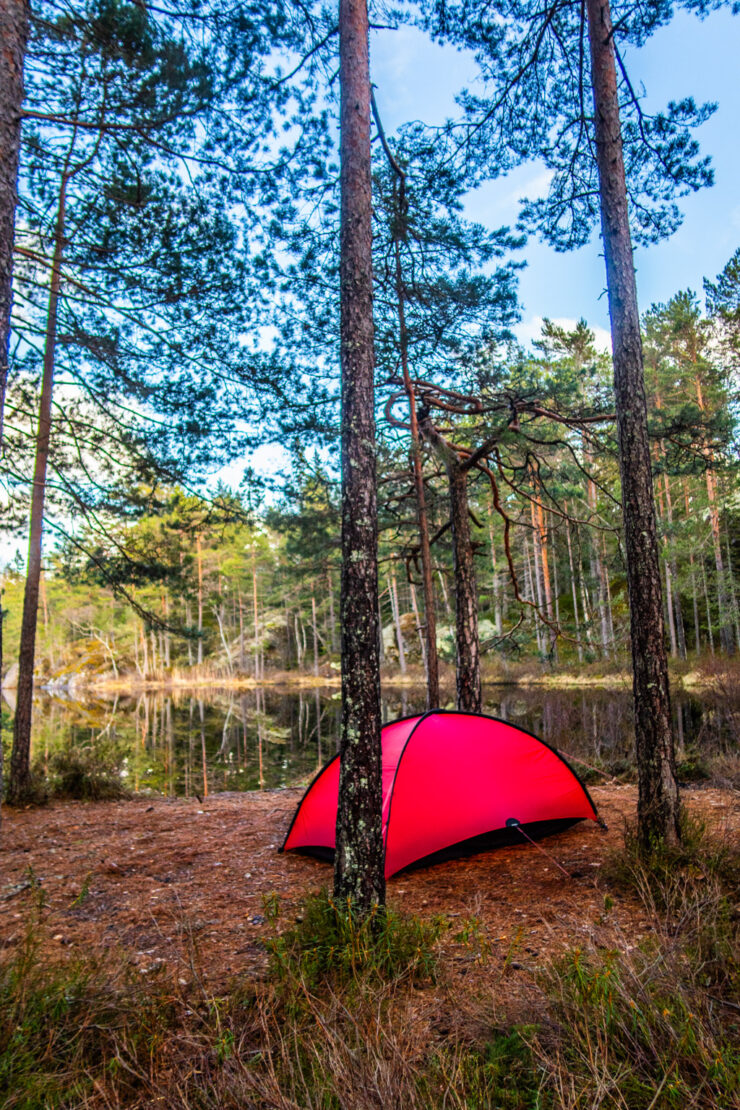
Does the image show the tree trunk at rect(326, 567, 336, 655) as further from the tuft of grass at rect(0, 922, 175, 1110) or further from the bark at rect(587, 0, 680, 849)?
the tuft of grass at rect(0, 922, 175, 1110)

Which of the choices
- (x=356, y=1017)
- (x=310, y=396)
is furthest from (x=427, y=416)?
(x=356, y=1017)

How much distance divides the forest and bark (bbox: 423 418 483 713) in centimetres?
5

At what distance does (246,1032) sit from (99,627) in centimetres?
5032

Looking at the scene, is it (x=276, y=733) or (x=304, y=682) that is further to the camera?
(x=304, y=682)

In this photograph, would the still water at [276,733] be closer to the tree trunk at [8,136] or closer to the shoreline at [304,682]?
the shoreline at [304,682]

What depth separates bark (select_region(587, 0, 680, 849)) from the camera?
15.4 ft

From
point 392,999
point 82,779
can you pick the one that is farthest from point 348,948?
point 82,779

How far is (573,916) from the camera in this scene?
A: 13.3 feet

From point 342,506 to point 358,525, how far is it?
6.4 inches

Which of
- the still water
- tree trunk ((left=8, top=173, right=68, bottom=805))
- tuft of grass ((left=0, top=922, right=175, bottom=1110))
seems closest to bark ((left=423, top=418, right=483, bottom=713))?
the still water

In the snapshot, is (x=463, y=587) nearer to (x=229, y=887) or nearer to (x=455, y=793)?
(x=455, y=793)

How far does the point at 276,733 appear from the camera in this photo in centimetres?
2041

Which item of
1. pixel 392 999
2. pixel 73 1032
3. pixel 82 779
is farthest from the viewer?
pixel 82 779

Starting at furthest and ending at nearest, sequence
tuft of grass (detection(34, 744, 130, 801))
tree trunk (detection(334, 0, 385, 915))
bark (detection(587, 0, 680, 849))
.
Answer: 1. tuft of grass (detection(34, 744, 130, 801))
2. bark (detection(587, 0, 680, 849))
3. tree trunk (detection(334, 0, 385, 915))
